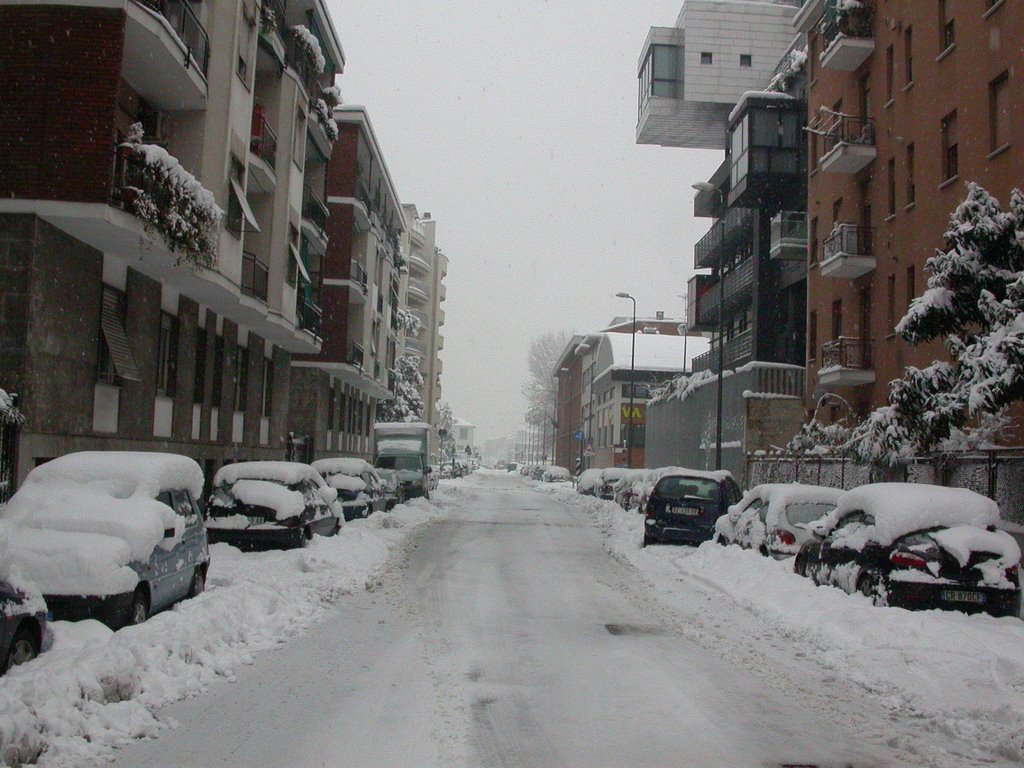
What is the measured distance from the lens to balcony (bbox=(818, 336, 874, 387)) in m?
29.5

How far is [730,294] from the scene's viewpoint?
4528 centimetres

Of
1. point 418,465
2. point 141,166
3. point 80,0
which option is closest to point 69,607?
point 141,166

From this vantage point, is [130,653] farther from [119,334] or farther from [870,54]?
[870,54]

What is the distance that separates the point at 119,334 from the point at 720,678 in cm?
1363

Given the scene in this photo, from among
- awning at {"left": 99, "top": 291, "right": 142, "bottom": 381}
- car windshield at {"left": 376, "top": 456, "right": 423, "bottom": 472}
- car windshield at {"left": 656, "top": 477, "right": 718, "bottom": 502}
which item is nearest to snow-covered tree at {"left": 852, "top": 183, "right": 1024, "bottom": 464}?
car windshield at {"left": 656, "top": 477, "right": 718, "bottom": 502}

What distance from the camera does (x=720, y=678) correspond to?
8719 mm

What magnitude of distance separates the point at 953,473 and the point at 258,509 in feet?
39.1

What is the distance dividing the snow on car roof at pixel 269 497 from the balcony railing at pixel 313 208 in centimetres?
1769

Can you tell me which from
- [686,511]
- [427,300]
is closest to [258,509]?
[686,511]

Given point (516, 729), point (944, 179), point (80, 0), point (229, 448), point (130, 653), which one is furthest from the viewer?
point (229, 448)

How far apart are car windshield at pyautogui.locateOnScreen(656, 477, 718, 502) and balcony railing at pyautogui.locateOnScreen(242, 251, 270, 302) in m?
10.9

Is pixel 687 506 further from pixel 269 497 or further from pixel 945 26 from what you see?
pixel 945 26

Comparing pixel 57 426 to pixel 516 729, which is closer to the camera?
pixel 516 729

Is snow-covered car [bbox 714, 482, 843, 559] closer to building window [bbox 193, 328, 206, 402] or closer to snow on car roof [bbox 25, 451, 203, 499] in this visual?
snow on car roof [bbox 25, 451, 203, 499]
